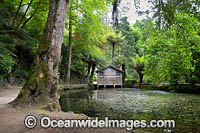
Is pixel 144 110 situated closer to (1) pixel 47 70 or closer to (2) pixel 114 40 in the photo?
(1) pixel 47 70

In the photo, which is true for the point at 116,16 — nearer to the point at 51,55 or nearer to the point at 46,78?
the point at 51,55

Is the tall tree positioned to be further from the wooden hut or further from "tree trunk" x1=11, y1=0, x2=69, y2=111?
"tree trunk" x1=11, y1=0, x2=69, y2=111

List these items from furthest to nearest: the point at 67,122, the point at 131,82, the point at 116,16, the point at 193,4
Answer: the point at 131,82
the point at 116,16
the point at 193,4
the point at 67,122

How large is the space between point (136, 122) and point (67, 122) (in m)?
1.95

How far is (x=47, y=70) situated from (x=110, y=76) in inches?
737

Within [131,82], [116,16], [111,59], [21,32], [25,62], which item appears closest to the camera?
[116,16]

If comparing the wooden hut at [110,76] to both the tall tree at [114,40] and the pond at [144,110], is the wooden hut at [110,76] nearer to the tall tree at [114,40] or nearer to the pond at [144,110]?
the tall tree at [114,40]

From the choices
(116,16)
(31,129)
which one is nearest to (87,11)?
(116,16)

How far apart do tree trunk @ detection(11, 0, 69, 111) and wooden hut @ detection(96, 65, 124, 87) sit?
17.9 m

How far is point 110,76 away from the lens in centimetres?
2212

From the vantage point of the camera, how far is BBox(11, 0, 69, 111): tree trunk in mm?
3500

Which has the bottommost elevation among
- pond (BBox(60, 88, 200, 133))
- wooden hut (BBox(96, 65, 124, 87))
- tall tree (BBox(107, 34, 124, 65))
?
pond (BBox(60, 88, 200, 133))

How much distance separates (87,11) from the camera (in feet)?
41.9

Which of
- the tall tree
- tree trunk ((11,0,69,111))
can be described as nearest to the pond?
tree trunk ((11,0,69,111))
